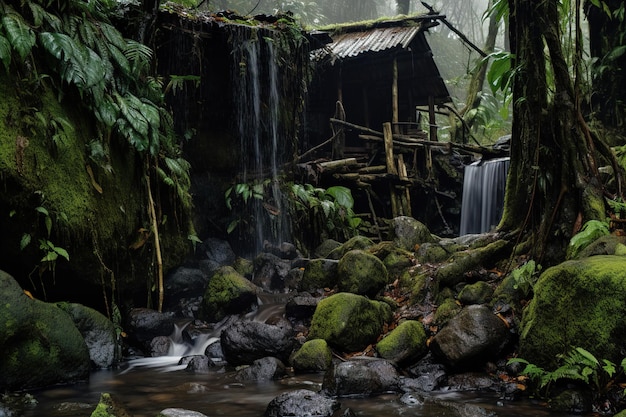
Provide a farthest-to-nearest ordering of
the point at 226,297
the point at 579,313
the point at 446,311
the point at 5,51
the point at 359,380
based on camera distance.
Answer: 1. the point at 226,297
2. the point at 446,311
3. the point at 5,51
4. the point at 359,380
5. the point at 579,313

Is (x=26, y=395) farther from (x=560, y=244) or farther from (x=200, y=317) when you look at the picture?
(x=560, y=244)

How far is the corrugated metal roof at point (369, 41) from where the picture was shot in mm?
14914

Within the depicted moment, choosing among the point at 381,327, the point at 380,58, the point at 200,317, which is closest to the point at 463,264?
the point at 381,327

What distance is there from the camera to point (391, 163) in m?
14.2

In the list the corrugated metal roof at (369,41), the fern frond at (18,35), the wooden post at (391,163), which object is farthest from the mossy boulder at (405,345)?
the corrugated metal roof at (369,41)

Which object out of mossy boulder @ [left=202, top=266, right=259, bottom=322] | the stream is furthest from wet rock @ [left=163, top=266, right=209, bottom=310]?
the stream

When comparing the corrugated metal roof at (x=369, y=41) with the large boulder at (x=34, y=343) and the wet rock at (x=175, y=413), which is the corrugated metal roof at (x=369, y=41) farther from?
the wet rock at (x=175, y=413)

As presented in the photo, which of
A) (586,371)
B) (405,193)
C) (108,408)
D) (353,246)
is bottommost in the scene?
(353,246)

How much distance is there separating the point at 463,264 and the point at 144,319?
4287mm

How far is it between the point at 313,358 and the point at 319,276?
103 inches

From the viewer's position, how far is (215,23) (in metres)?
10.6

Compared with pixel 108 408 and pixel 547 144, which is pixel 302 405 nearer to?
pixel 108 408

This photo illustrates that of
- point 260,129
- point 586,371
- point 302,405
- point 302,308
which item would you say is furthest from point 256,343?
point 260,129

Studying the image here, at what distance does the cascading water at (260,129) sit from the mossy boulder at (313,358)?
573 cm
